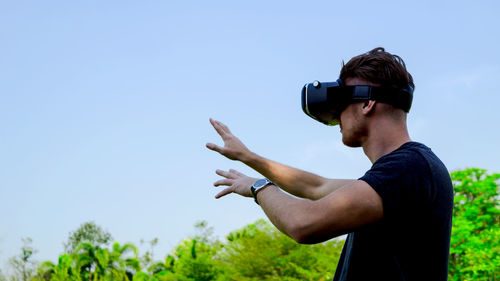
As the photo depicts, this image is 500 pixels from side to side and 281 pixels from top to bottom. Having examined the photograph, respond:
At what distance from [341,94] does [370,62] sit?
188 millimetres

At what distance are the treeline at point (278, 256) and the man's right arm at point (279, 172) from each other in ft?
56.8

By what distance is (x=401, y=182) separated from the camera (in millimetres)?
1963

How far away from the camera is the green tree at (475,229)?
61.2ft

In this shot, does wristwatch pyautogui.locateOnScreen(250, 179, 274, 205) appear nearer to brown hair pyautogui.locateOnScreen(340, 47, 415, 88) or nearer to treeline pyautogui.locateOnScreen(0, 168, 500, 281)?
brown hair pyautogui.locateOnScreen(340, 47, 415, 88)

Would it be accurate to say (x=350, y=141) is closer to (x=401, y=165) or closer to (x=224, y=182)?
(x=401, y=165)

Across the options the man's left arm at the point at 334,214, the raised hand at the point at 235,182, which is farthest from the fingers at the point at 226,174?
Result: the man's left arm at the point at 334,214

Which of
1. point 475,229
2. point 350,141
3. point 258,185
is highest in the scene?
point 475,229

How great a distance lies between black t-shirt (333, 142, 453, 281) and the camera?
1969 millimetres

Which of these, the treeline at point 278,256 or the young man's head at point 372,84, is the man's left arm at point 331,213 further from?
the treeline at point 278,256

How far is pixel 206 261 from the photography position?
1182 inches

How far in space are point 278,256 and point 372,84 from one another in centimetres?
2504

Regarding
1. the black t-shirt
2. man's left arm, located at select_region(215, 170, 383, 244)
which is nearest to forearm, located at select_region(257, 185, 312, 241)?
man's left arm, located at select_region(215, 170, 383, 244)

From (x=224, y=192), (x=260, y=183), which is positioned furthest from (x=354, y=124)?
(x=224, y=192)

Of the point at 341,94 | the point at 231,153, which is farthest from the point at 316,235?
the point at 231,153
